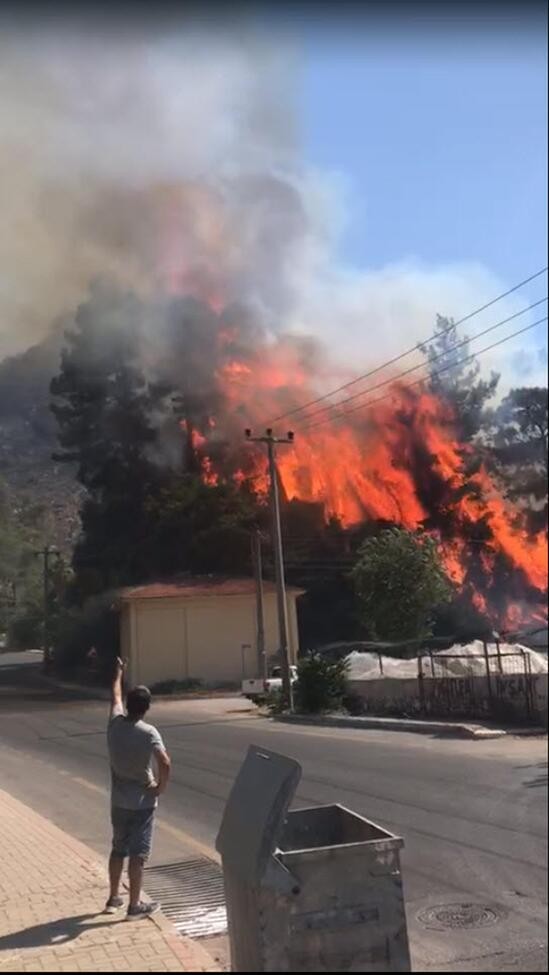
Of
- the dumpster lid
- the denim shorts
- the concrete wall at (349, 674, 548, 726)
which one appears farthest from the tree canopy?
the denim shorts

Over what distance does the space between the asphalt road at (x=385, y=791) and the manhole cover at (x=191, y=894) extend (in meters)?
0.35

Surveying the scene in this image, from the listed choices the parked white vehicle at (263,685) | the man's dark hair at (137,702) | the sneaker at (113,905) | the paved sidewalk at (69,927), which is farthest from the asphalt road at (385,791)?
the sneaker at (113,905)

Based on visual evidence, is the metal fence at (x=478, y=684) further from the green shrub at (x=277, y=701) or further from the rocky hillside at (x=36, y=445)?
the rocky hillside at (x=36, y=445)

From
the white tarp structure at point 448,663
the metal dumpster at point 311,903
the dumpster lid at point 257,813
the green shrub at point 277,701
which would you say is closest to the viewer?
the metal dumpster at point 311,903

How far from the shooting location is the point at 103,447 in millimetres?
6379

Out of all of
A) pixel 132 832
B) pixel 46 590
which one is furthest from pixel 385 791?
pixel 46 590

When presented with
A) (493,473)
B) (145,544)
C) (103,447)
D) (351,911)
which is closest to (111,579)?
(145,544)

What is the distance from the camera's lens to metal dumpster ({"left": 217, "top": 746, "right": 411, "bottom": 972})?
130 inches

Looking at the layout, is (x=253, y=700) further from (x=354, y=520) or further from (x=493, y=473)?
(x=493, y=473)

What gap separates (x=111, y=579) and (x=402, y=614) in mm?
2089

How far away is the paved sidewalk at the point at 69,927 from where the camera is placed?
4457 mm

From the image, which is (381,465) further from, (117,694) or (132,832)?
(132,832)

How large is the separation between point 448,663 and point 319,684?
151cm

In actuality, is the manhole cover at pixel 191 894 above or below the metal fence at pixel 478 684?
below
